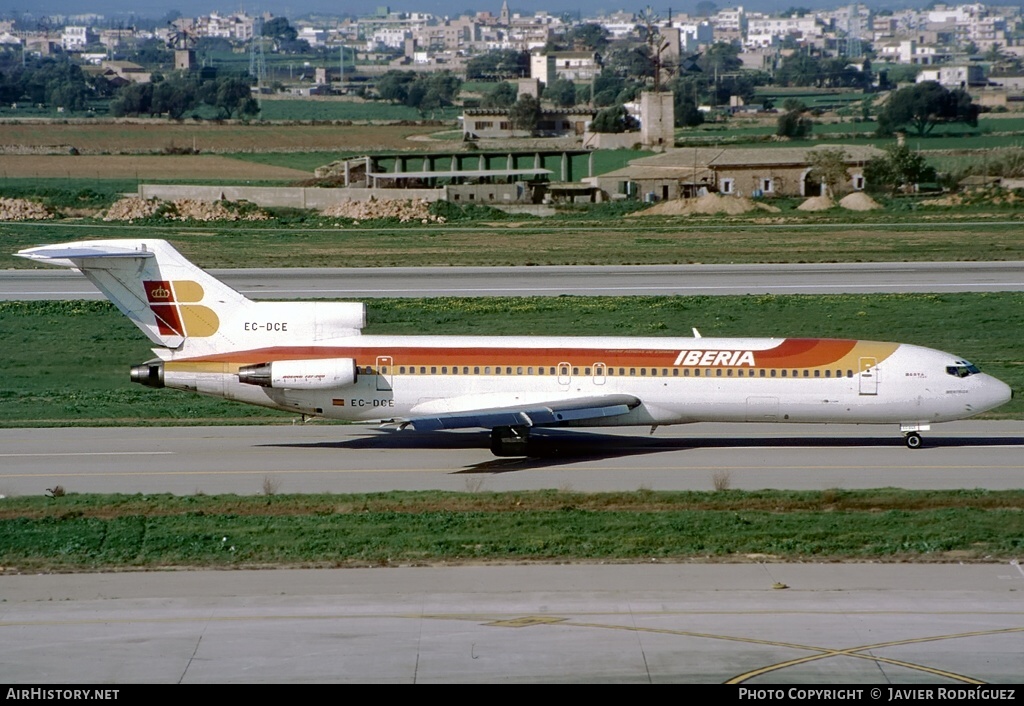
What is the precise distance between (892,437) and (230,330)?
57.6ft

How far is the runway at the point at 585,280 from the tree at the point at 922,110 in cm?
9947

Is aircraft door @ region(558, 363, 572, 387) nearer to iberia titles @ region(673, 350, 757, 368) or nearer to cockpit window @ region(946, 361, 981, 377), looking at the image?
iberia titles @ region(673, 350, 757, 368)

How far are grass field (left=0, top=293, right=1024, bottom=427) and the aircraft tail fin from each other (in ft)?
13.7

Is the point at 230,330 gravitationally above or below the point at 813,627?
above

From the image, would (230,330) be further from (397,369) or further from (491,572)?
(491,572)

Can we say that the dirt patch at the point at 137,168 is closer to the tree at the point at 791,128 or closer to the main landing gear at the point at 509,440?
the tree at the point at 791,128

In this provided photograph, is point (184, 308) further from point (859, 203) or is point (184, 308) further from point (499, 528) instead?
point (859, 203)

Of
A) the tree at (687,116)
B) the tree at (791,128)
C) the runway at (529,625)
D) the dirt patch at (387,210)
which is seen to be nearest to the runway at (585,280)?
the dirt patch at (387,210)

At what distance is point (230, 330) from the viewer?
32.1m

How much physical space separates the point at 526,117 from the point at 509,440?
13637cm

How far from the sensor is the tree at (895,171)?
327 ft

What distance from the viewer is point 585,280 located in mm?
58250

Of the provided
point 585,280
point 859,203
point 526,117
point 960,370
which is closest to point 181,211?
point 585,280
